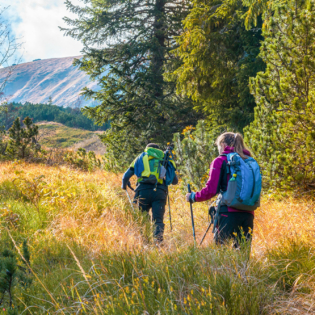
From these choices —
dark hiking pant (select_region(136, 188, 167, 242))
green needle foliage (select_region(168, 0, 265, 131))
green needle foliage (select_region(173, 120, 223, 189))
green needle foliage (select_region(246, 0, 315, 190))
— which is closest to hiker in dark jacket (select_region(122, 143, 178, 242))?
dark hiking pant (select_region(136, 188, 167, 242))

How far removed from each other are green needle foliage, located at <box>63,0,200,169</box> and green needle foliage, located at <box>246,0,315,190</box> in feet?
20.5

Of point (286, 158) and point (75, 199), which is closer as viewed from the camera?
point (286, 158)

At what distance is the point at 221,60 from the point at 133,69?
4.90 metres

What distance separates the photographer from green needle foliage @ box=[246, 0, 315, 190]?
13.9 ft

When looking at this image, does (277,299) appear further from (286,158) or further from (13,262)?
(286,158)

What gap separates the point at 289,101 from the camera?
15.5 ft

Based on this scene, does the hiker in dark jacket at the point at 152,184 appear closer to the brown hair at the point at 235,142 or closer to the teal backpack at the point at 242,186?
the brown hair at the point at 235,142

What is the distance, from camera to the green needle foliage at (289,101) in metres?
4.25

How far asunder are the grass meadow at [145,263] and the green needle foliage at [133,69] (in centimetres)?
571

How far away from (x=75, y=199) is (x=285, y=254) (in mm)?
4335

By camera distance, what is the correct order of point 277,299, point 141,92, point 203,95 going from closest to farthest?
1. point 277,299
2. point 203,95
3. point 141,92

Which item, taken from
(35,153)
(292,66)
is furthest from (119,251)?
(35,153)

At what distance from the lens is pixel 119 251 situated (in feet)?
9.43

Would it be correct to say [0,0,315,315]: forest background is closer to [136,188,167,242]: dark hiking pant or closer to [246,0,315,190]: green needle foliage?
[246,0,315,190]: green needle foliage
